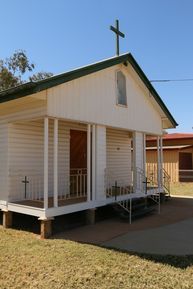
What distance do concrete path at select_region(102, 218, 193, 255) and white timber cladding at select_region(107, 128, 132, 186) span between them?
4639 mm

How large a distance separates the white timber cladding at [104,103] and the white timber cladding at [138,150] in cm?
30

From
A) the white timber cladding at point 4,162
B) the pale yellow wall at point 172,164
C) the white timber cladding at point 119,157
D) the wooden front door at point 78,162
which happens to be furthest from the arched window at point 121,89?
the pale yellow wall at point 172,164

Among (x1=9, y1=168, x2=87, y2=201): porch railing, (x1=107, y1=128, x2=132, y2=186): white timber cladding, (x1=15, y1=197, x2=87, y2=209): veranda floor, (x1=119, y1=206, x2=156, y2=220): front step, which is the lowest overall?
(x1=119, y1=206, x2=156, y2=220): front step

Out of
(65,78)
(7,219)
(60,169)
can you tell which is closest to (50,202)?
(7,219)

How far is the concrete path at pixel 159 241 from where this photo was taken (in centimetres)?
670

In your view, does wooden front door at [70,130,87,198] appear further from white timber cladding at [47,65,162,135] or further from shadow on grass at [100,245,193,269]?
shadow on grass at [100,245,193,269]

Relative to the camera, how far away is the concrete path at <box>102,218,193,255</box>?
6.70 metres

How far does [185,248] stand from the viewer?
6859mm

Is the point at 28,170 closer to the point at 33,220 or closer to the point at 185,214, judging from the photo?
the point at 33,220

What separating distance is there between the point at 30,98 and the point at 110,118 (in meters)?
3.26

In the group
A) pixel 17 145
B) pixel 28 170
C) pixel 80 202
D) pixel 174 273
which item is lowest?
pixel 174 273

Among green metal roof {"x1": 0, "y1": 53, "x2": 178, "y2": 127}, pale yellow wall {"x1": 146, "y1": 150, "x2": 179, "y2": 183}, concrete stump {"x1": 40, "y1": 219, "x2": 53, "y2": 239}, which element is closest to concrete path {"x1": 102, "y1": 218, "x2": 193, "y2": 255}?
concrete stump {"x1": 40, "y1": 219, "x2": 53, "y2": 239}

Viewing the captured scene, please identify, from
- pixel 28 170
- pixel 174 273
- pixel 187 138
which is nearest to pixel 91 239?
pixel 174 273

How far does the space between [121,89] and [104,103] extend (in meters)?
1.37
